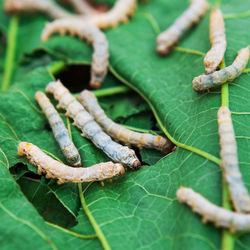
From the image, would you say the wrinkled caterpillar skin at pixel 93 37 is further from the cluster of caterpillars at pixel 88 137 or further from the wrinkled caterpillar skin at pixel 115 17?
the cluster of caterpillars at pixel 88 137

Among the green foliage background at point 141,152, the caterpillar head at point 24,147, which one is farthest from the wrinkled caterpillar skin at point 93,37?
the caterpillar head at point 24,147

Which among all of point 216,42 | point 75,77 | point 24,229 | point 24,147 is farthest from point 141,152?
point 75,77

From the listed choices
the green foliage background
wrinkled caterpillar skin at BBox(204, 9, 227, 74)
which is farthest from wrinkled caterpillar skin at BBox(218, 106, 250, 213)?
wrinkled caterpillar skin at BBox(204, 9, 227, 74)

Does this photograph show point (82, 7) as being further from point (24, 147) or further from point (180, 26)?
point (24, 147)

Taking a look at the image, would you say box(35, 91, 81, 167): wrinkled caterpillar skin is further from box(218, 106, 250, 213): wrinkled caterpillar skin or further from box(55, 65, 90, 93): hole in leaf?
box(218, 106, 250, 213): wrinkled caterpillar skin

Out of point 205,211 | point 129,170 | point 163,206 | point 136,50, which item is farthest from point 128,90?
point 205,211

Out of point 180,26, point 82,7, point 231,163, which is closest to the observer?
point 231,163
